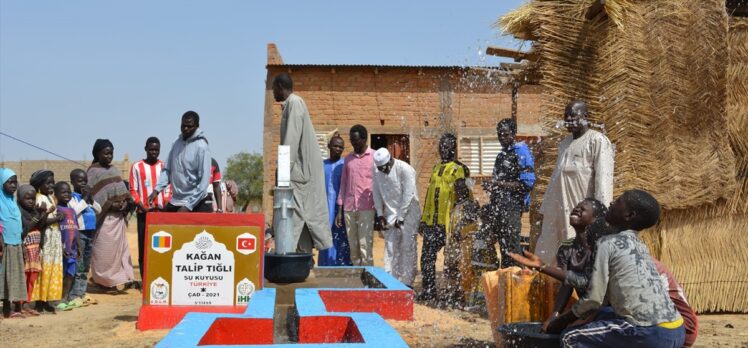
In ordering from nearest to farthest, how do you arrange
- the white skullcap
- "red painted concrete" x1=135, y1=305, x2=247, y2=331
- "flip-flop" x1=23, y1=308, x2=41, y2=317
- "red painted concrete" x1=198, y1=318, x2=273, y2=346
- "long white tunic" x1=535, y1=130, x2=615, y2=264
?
1. "red painted concrete" x1=198, y1=318, x2=273, y2=346
2. "long white tunic" x1=535, y1=130, x2=615, y2=264
3. "red painted concrete" x1=135, y1=305, x2=247, y2=331
4. "flip-flop" x1=23, y1=308, x2=41, y2=317
5. the white skullcap

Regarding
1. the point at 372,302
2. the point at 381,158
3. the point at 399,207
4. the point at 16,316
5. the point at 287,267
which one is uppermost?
the point at 381,158

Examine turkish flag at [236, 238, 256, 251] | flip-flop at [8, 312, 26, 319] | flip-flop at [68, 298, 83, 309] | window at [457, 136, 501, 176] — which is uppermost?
window at [457, 136, 501, 176]

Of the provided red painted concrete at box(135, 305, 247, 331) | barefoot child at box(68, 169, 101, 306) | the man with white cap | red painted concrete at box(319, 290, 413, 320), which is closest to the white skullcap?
the man with white cap

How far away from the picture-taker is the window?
1936 cm

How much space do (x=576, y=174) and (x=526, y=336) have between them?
1769 mm

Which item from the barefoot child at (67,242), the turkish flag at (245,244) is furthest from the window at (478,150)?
the turkish flag at (245,244)

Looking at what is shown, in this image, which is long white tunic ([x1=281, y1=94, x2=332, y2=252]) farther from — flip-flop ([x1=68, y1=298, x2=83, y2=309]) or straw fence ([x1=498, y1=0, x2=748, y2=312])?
flip-flop ([x1=68, y1=298, x2=83, y2=309])

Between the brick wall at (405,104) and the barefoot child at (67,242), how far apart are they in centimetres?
989

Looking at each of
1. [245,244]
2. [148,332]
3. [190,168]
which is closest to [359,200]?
[190,168]

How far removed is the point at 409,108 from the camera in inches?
744

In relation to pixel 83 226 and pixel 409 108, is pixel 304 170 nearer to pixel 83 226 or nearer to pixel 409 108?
pixel 83 226

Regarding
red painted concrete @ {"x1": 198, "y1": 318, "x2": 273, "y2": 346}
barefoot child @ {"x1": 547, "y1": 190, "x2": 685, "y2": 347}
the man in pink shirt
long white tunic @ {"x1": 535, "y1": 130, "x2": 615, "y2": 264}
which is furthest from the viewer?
the man in pink shirt

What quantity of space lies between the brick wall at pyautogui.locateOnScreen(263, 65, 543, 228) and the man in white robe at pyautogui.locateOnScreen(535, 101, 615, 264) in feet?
41.1

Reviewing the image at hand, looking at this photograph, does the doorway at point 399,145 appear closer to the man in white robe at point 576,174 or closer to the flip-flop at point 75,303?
the flip-flop at point 75,303
